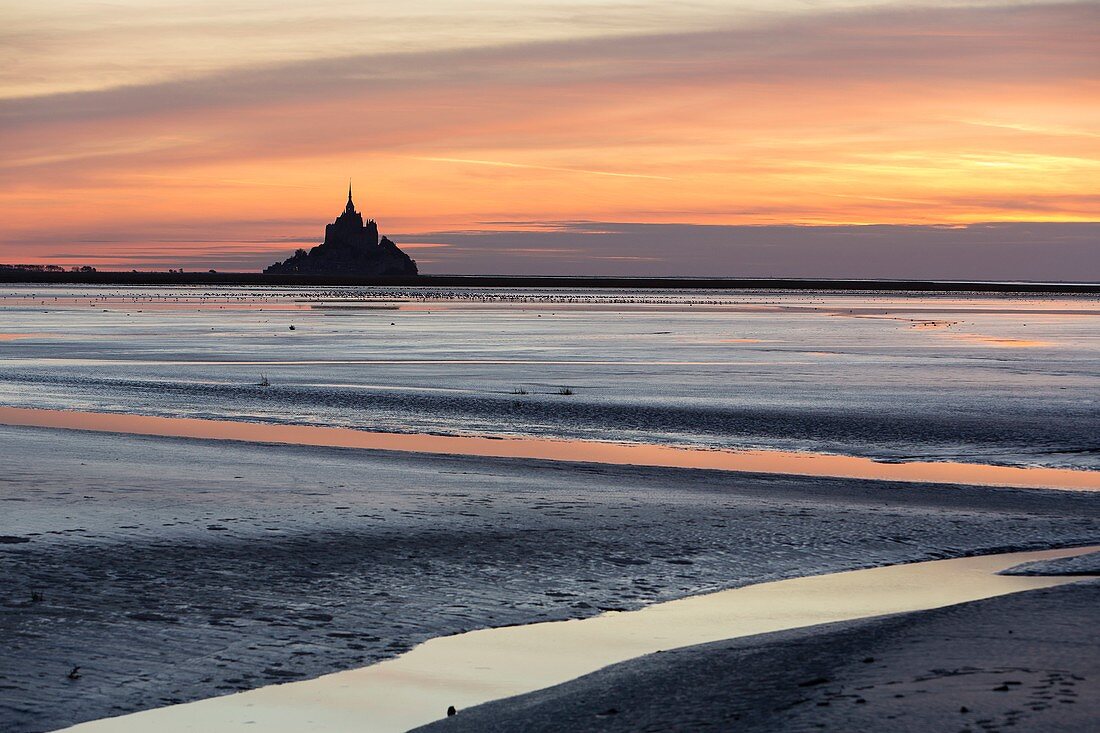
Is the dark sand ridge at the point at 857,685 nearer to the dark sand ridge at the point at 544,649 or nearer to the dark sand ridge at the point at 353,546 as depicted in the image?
the dark sand ridge at the point at 544,649

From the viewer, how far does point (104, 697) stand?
704 centimetres

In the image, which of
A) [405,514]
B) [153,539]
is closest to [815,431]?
[405,514]

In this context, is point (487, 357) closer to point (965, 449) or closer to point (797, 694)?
point (965, 449)

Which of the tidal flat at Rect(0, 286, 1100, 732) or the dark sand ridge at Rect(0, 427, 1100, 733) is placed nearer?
the dark sand ridge at Rect(0, 427, 1100, 733)

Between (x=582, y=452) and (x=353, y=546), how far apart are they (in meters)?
7.42

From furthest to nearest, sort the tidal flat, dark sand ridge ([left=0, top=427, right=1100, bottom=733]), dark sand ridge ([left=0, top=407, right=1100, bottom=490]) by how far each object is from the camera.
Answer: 1. dark sand ridge ([left=0, top=407, right=1100, bottom=490])
2. the tidal flat
3. dark sand ridge ([left=0, top=427, right=1100, bottom=733])

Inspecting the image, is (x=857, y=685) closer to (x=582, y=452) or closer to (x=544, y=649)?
(x=544, y=649)

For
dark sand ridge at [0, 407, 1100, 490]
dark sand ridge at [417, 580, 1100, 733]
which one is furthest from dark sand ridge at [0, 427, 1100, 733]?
dark sand ridge at [417, 580, 1100, 733]

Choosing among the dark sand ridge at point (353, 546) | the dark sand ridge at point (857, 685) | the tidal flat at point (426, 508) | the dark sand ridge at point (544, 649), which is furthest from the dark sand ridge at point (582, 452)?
the dark sand ridge at point (857, 685)

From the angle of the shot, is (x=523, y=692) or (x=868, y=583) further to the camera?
(x=868, y=583)

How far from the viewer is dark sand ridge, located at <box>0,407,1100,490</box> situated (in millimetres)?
16391

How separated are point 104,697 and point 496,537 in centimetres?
518

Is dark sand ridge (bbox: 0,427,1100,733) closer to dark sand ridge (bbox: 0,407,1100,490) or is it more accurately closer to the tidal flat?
the tidal flat

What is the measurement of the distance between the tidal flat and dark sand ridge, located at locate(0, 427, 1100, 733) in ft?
0.12
